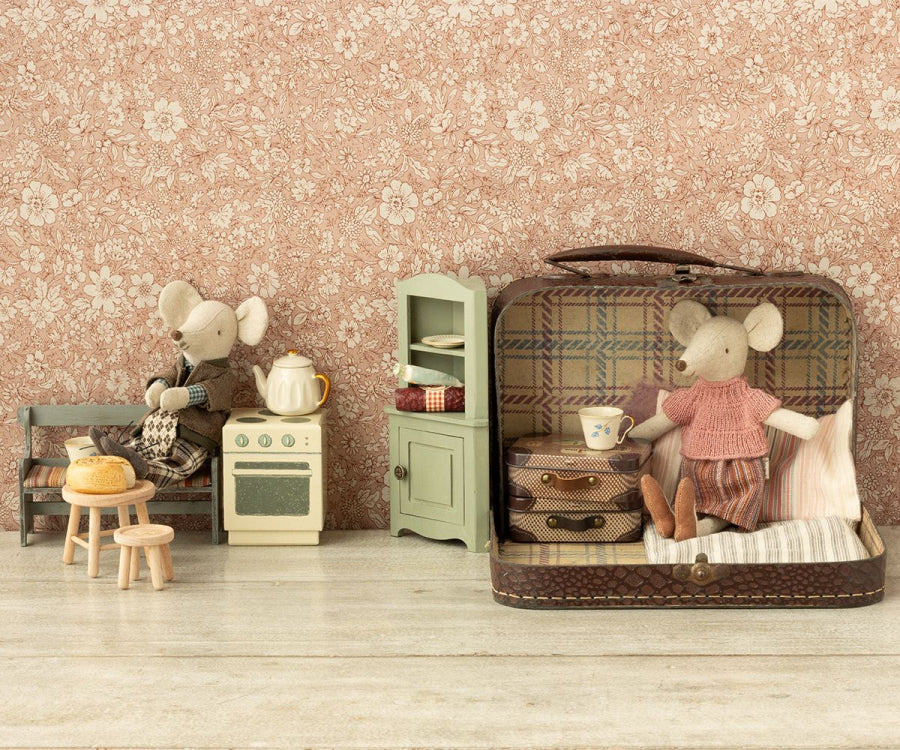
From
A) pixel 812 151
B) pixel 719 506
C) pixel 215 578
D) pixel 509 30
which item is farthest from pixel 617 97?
pixel 215 578

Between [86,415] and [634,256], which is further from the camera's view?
[86,415]

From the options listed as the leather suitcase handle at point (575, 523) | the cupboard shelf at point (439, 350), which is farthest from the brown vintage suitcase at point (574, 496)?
the cupboard shelf at point (439, 350)

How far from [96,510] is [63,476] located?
1.21ft

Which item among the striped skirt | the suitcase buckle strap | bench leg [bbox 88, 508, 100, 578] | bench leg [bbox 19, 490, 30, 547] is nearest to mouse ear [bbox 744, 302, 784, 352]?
the striped skirt

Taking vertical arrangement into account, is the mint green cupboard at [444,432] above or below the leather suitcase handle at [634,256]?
below

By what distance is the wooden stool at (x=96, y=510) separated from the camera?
299 cm

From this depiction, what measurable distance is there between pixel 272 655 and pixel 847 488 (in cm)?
165

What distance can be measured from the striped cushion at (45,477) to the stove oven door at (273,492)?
1.61ft

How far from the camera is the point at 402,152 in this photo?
3.35 metres

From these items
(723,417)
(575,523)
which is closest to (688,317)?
(723,417)

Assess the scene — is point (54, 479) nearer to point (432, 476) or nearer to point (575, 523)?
point (432, 476)

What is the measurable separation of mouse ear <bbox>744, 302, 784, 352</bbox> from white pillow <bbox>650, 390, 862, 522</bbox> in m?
0.28

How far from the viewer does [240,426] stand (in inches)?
129

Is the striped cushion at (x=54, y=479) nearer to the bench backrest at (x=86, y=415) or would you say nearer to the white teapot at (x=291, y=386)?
the bench backrest at (x=86, y=415)
